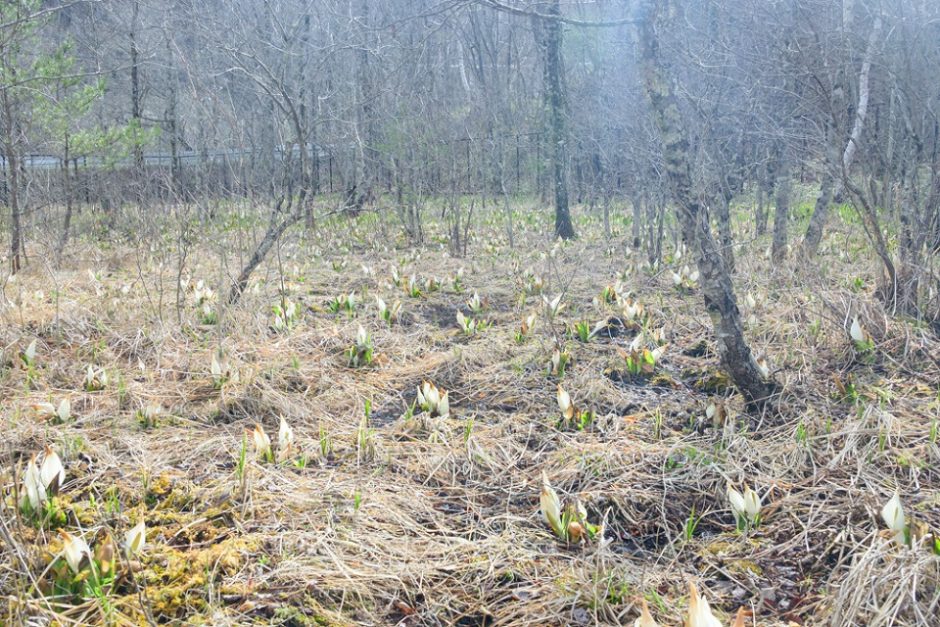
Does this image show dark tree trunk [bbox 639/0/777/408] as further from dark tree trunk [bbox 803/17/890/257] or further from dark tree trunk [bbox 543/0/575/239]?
dark tree trunk [bbox 543/0/575/239]

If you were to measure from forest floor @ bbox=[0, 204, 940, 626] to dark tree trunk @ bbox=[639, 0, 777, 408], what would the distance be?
333mm

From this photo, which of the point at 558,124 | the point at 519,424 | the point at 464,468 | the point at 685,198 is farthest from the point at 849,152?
the point at 558,124

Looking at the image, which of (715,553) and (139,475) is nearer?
(715,553)

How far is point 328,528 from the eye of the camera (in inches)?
104

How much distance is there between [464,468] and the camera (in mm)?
3236

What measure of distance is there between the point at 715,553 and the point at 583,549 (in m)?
0.44

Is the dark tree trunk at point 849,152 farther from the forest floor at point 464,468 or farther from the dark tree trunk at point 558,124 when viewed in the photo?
the dark tree trunk at point 558,124

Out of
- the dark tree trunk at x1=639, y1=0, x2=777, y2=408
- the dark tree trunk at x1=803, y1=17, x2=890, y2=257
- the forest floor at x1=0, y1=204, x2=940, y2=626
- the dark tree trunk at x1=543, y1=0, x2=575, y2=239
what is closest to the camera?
the forest floor at x1=0, y1=204, x2=940, y2=626

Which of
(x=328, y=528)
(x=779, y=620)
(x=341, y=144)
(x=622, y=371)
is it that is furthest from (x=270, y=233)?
(x=341, y=144)

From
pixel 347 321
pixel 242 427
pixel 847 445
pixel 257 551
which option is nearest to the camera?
pixel 257 551

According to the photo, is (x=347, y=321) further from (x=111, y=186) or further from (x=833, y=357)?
(x=111, y=186)

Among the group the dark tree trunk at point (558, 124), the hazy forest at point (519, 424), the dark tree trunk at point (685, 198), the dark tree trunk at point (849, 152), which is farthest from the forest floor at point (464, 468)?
the dark tree trunk at point (558, 124)

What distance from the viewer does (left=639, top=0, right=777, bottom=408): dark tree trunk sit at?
3.40 meters

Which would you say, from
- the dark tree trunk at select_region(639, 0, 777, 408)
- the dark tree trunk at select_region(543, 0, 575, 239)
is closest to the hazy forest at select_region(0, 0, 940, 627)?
the dark tree trunk at select_region(639, 0, 777, 408)
